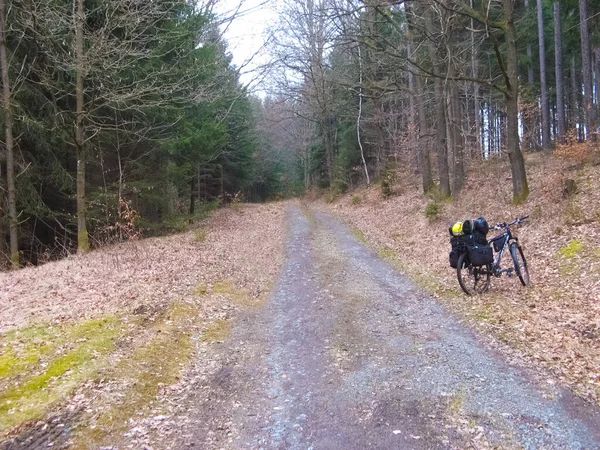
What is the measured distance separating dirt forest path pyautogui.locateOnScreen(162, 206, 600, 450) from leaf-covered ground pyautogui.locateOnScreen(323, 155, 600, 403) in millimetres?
469

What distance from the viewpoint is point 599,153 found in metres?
14.1

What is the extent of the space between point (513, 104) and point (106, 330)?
11.4 meters

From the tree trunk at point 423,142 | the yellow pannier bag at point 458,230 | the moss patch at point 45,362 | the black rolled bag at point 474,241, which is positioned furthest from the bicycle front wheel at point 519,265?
the tree trunk at point 423,142

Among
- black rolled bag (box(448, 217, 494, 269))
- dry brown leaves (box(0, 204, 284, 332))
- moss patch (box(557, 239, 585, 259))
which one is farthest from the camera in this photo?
moss patch (box(557, 239, 585, 259))

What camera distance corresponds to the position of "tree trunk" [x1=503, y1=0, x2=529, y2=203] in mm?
11859

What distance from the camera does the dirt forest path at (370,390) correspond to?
3875mm

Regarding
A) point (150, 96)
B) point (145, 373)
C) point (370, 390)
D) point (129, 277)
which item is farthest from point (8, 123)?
point (370, 390)

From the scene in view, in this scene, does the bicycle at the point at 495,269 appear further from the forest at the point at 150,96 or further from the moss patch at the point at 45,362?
the moss patch at the point at 45,362

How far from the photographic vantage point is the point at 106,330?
643cm

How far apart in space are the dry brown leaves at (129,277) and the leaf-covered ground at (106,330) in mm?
25

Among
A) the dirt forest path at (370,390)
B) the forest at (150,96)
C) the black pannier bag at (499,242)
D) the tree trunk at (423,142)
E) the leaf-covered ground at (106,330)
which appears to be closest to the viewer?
the dirt forest path at (370,390)

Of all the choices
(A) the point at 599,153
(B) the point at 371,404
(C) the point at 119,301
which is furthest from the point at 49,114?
(A) the point at 599,153

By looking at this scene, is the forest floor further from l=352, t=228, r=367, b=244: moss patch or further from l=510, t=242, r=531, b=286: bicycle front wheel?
l=352, t=228, r=367, b=244: moss patch

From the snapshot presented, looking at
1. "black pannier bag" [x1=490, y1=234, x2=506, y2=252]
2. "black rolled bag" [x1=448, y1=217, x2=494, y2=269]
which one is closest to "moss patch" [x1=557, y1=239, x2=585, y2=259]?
"black pannier bag" [x1=490, y1=234, x2=506, y2=252]
